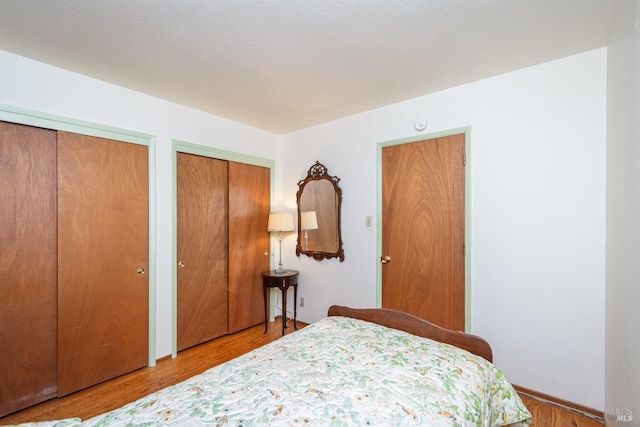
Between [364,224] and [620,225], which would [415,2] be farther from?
[364,224]

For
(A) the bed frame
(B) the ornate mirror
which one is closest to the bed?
(A) the bed frame

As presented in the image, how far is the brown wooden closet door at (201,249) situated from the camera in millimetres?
2879

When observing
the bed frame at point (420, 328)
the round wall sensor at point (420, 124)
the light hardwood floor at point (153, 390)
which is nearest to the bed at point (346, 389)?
the bed frame at point (420, 328)

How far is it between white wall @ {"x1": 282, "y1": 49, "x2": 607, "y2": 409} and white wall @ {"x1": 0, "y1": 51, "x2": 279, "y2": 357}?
6.87 feet

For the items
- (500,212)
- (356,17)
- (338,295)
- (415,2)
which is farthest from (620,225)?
(338,295)

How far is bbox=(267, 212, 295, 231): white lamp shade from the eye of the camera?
3342mm

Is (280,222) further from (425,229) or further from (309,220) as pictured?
(425,229)

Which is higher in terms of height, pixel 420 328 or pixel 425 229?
pixel 425 229

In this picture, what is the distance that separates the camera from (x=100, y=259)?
2309mm

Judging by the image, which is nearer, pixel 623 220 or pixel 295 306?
pixel 623 220

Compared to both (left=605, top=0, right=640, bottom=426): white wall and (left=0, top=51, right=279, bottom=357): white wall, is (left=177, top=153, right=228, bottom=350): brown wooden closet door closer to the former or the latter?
(left=0, top=51, right=279, bottom=357): white wall

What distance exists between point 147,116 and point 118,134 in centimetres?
31

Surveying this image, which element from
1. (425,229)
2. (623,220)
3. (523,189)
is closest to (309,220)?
(425,229)

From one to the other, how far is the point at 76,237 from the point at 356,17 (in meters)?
2.50
